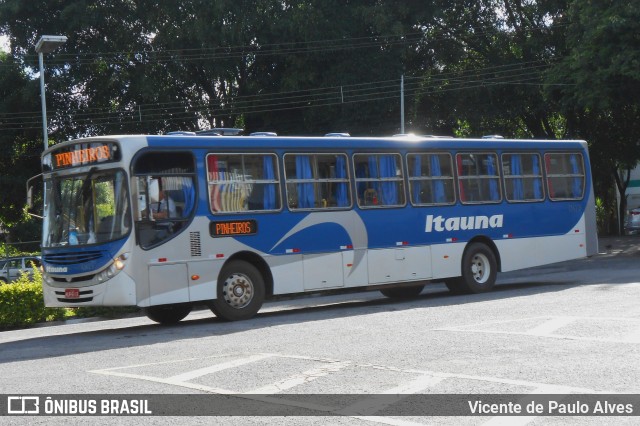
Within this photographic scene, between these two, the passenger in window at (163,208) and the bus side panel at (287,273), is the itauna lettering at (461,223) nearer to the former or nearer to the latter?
the bus side panel at (287,273)

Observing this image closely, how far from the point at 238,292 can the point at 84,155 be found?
11.2ft

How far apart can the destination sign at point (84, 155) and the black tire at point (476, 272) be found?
8318 mm

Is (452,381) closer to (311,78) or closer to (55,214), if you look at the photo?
(55,214)

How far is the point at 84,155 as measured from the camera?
55.3ft

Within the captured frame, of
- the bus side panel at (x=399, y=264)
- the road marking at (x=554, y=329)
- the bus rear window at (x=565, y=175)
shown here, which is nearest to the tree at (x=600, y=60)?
the bus rear window at (x=565, y=175)

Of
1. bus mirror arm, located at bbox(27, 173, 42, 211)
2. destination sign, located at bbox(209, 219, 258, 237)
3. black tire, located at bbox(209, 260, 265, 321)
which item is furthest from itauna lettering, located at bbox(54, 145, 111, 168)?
black tire, located at bbox(209, 260, 265, 321)

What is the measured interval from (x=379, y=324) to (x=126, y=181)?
464cm

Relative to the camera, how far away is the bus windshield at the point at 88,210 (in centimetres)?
1628

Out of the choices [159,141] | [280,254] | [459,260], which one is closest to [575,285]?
[459,260]

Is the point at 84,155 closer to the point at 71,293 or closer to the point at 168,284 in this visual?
the point at 71,293

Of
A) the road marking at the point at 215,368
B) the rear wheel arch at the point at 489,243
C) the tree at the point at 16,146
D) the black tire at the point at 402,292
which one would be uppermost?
the tree at the point at 16,146

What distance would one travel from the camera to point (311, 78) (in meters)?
43.8

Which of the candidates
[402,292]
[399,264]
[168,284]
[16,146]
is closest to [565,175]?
[402,292]

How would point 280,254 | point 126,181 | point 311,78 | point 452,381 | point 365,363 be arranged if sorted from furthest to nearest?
point 311,78
point 280,254
point 126,181
point 365,363
point 452,381
